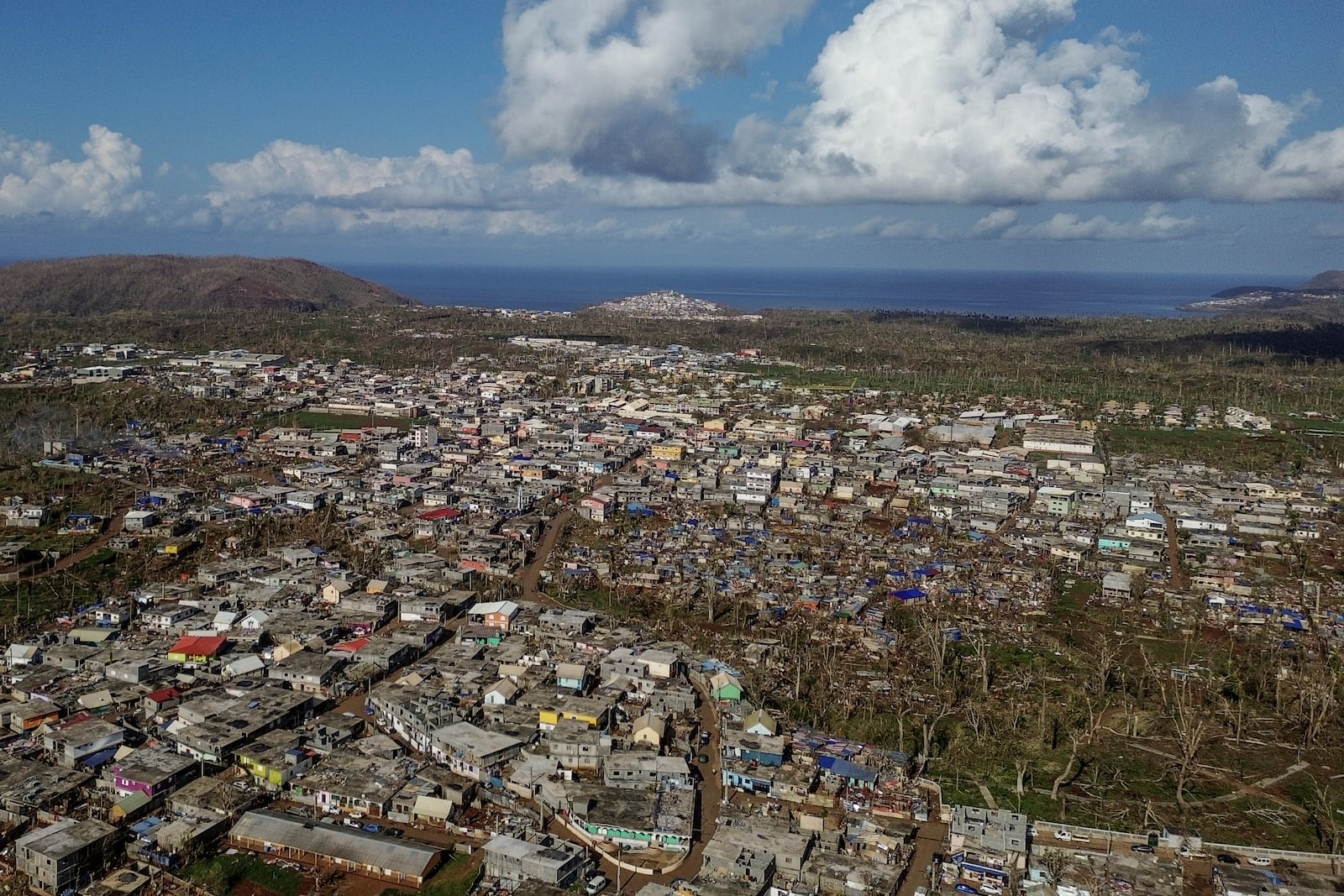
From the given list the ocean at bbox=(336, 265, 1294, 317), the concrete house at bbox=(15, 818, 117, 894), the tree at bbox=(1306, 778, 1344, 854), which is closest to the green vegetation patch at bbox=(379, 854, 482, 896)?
the concrete house at bbox=(15, 818, 117, 894)

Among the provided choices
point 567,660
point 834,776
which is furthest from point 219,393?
point 834,776

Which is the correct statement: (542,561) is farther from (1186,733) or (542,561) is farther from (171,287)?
(171,287)

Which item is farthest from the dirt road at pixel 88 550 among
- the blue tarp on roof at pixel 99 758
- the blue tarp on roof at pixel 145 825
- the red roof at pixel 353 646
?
the blue tarp on roof at pixel 145 825

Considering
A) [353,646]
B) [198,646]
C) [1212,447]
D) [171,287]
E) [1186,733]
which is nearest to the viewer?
[1186,733]

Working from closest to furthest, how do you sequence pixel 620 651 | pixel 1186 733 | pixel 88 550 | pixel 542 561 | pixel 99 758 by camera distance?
pixel 99 758 < pixel 1186 733 < pixel 620 651 < pixel 88 550 < pixel 542 561

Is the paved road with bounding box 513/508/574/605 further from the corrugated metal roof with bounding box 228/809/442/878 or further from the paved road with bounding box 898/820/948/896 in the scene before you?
the paved road with bounding box 898/820/948/896

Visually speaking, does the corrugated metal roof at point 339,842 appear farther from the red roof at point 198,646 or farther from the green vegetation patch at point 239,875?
the red roof at point 198,646

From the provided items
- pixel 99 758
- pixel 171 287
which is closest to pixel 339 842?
pixel 99 758

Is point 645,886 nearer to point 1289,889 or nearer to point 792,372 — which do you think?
point 1289,889
